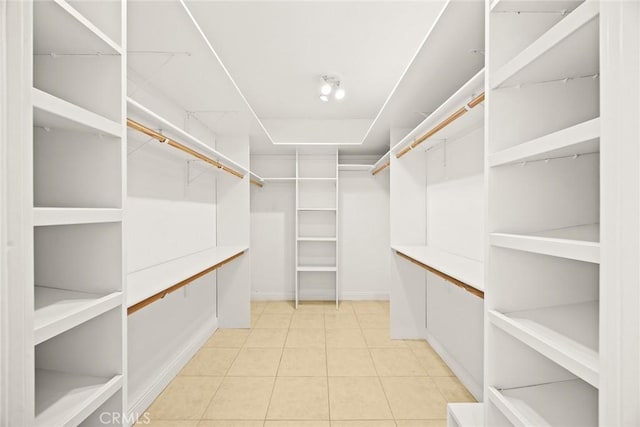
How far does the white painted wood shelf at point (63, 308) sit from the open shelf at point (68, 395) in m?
0.23

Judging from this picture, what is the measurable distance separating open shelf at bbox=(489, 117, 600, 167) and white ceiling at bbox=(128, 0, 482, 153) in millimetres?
846

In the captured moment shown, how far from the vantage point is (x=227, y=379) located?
2350 mm

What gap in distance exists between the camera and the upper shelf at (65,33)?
0.85 meters

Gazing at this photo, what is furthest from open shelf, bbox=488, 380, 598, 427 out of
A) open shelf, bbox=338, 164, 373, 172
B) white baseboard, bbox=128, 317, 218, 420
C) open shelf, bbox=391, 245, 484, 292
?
open shelf, bbox=338, 164, 373, 172

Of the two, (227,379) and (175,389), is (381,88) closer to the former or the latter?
(227,379)

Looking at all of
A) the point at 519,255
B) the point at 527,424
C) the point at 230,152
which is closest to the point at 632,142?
the point at 519,255

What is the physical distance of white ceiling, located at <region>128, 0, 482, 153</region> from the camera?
162 cm

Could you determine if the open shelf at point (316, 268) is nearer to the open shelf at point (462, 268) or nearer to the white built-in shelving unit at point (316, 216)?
the white built-in shelving unit at point (316, 216)

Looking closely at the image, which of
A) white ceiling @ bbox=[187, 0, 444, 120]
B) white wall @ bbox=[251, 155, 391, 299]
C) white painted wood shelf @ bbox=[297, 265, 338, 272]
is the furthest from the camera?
white wall @ bbox=[251, 155, 391, 299]

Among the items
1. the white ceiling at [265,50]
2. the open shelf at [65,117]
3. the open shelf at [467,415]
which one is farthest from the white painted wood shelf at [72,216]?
the open shelf at [467,415]

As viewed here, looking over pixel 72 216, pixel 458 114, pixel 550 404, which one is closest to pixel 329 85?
pixel 458 114

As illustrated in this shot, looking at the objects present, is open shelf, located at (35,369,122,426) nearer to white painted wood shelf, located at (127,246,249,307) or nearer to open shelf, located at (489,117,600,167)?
white painted wood shelf, located at (127,246,249,307)

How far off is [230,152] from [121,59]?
7.86 feet

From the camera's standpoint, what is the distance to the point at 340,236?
15.1 feet
